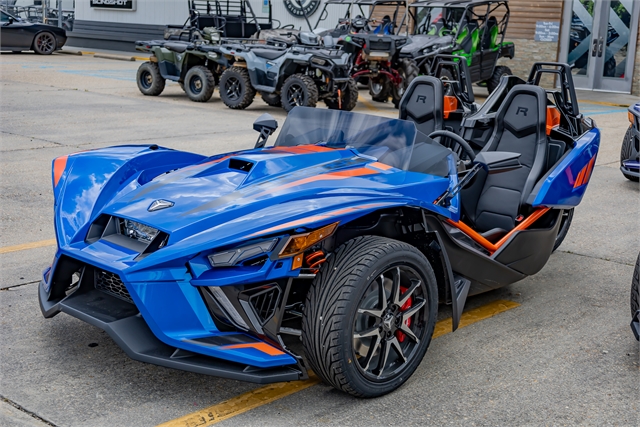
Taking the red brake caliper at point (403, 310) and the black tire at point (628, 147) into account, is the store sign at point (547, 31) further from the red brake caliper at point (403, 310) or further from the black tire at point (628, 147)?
the red brake caliper at point (403, 310)

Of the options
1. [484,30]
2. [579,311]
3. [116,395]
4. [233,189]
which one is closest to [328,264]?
[233,189]

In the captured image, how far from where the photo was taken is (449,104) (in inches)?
250

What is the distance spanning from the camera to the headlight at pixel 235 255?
10.4 ft

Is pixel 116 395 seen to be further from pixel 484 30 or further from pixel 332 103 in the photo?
pixel 484 30

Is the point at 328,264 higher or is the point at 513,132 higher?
the point at 513,132

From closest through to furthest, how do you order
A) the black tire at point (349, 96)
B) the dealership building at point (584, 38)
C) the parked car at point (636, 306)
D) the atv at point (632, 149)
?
the parked car at point (636, 306), the atv at point (632, 149), the black tire at point (349, 96), the dealership building at point (584, 38)

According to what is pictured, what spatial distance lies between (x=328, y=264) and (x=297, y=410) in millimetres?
647

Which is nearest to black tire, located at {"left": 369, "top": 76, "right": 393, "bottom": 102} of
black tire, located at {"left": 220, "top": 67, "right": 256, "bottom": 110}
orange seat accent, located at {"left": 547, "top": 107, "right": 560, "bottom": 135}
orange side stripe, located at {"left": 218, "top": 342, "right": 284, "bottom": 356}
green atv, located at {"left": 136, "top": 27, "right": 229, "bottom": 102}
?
black tire, located at {"left": 220, "top": 67, "right": 256, "bottom": 110}

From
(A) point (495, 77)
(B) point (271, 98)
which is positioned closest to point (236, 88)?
(B) point (271, 98)

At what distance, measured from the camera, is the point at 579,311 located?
4.73 meters

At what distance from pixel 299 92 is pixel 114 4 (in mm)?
17931

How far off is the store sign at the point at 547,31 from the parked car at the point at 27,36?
1521 centimetres

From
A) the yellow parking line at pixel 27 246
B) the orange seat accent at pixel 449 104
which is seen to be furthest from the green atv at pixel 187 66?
the yellow parking line at pixel 27 246

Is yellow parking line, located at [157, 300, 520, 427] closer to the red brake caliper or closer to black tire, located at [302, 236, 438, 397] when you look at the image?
black tire, located at [302, 236, 438, 397]
